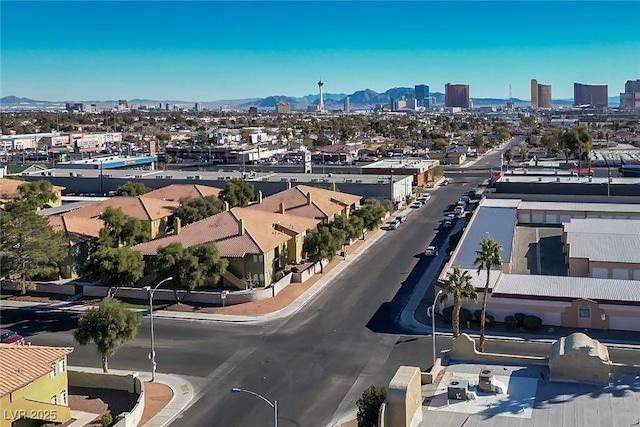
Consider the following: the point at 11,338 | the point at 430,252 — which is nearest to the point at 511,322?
the point at 430,252

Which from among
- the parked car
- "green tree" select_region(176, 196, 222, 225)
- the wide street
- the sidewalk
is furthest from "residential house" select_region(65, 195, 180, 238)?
the sidewalk

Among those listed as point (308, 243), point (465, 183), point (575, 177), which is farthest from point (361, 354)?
point (465, 183)

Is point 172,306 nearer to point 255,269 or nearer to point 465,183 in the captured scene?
point 255,269

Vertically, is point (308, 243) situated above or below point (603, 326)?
above

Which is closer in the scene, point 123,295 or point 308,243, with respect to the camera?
point 123,295

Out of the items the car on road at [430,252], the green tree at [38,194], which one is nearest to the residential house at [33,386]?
the car on road at [430,252]
